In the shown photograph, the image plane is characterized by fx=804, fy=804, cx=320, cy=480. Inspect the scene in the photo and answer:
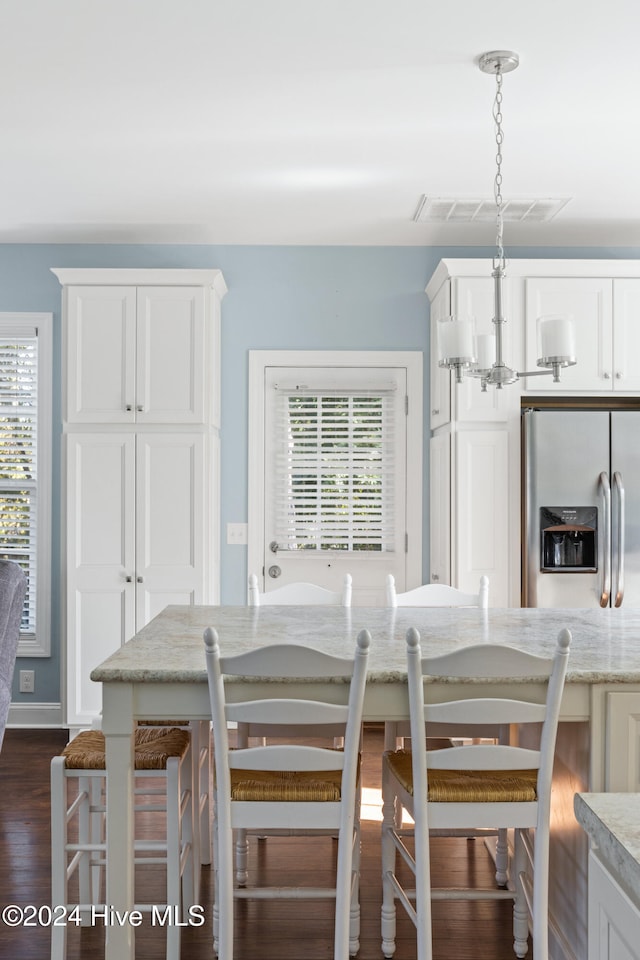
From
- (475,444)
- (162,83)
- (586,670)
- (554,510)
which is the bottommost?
(586,670)

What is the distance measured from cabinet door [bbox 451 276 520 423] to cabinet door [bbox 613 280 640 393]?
20.6 inches

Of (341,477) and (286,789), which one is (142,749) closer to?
(286,789)

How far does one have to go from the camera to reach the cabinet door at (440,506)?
410 cm

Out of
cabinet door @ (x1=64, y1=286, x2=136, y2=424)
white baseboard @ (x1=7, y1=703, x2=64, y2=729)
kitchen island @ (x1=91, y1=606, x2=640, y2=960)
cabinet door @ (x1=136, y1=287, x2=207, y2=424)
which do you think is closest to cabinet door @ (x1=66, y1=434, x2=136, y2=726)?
cabinet door @ (x1=64, y1=286, x2=136, y2=424)

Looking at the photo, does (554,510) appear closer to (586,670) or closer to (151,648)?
(586,670)

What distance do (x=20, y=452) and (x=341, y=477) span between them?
5.99 feet

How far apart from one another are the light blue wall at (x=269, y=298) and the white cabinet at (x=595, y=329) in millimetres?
572

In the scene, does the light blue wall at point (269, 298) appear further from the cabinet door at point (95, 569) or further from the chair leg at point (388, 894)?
the chair leg at point (388, 894)

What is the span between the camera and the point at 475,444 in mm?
4027

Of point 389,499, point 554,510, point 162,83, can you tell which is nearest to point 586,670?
point 554,510

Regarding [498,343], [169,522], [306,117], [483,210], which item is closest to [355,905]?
[498,343]

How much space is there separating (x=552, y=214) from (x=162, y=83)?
2130 millimetres

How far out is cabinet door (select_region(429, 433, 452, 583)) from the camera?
410 centimetres

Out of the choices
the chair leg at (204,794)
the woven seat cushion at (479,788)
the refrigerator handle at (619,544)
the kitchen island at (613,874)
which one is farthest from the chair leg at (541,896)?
the refrigerator handle at (619,544)
